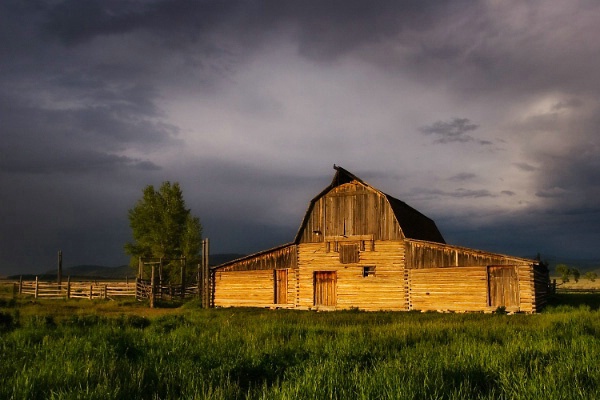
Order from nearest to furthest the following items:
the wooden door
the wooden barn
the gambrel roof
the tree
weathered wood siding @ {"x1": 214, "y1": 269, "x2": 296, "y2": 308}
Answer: the wooden barn → the gambrel roof → weathered wood siding @ {"x1": 214, "y1": 269, "x2": 296, "y2": 308} → the wooden door → the tree

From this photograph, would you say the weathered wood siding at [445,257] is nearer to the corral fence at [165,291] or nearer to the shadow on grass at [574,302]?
the shadow on grass at [574,302]

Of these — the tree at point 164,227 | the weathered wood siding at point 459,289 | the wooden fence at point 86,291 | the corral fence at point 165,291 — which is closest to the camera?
the weathered wood siding at point 459,289

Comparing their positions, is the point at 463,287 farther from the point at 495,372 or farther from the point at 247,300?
the point at 495,372

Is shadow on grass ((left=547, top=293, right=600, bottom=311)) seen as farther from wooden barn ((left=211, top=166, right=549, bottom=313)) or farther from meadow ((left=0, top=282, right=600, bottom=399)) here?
meadow ((left=0, top=282, right=600, bottom=399))

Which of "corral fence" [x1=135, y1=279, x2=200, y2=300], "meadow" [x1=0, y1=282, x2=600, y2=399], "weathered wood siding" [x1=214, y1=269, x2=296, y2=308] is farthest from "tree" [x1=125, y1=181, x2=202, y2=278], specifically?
"meadow" [x1=0, y1=282, x2=600, y2=399]

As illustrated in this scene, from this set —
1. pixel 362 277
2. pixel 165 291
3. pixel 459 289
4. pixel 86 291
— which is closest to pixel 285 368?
pixel 459 289

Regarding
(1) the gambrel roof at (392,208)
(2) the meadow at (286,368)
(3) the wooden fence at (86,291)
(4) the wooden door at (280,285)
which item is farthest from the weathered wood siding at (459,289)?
(3) the wooden fence at (86,291)

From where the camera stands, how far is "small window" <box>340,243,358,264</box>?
31.0 m

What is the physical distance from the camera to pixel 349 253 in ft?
102

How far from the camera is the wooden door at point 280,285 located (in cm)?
3281

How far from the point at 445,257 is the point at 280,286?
11176mm

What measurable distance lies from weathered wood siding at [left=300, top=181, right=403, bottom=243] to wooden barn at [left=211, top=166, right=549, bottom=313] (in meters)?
0.06

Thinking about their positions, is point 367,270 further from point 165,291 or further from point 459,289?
point 165,291

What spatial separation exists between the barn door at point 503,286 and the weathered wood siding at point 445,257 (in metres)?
0.43
